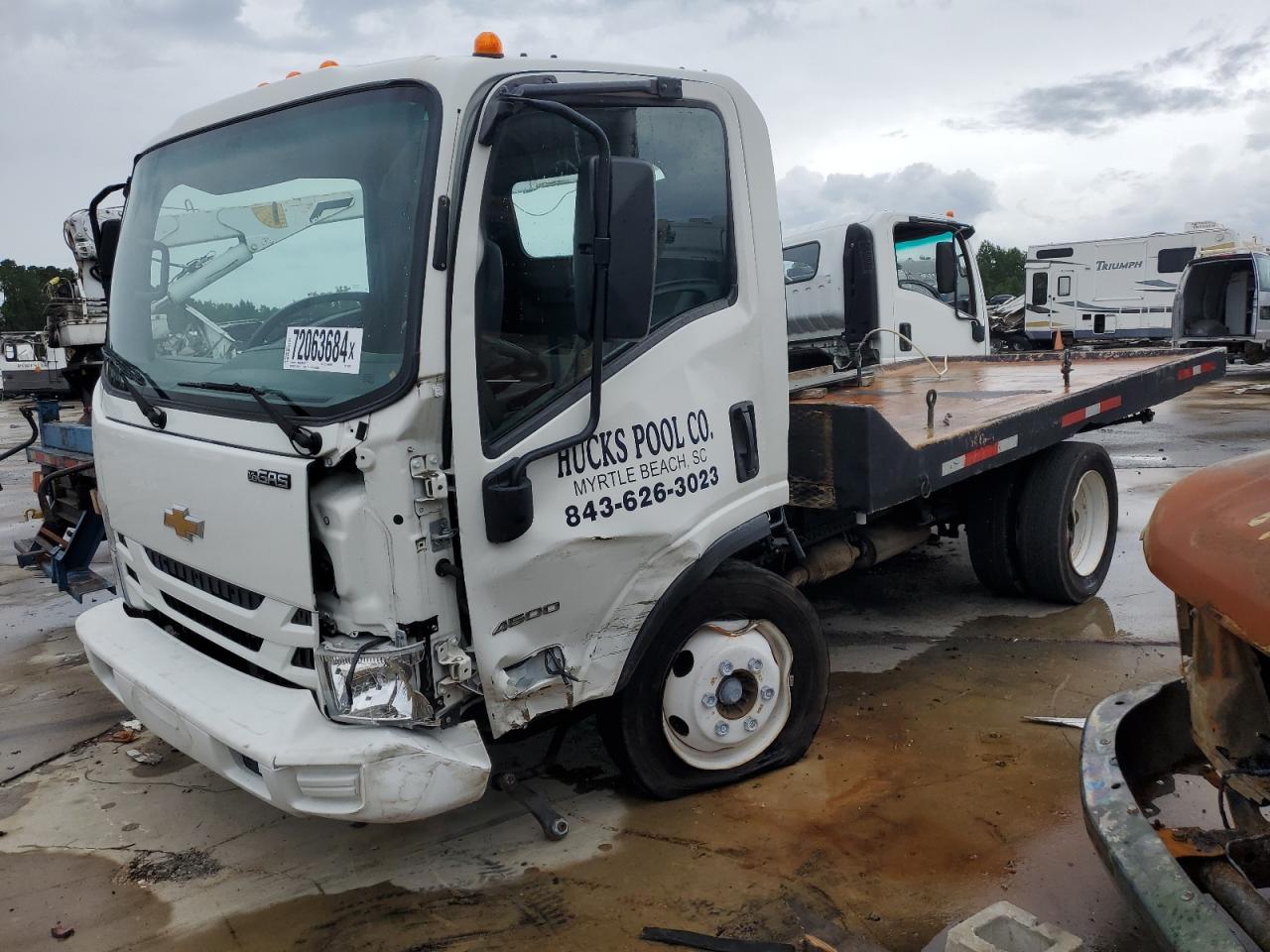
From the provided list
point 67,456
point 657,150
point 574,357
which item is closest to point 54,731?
point 67,456

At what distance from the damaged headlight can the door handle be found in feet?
4.42

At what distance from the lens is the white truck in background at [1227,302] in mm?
17484

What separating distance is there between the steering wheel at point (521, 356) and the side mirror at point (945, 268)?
5619 millimetres

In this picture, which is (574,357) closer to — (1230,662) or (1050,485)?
(1230,662)

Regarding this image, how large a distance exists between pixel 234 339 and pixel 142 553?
934 millimetres

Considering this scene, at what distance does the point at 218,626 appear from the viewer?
132 inches

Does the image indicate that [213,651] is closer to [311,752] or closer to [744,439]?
[311,752]

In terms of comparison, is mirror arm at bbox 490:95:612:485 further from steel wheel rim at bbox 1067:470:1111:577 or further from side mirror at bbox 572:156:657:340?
steel wheel rim at bbox 1067:470:1111:577

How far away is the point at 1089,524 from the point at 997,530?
77cm

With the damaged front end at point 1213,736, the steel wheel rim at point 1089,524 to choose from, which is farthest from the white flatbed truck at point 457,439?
the steel wheel rim at point 1089,524

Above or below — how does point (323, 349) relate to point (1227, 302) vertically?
above

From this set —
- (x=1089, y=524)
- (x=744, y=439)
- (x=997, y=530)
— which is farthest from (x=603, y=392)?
(x=1089, y=524)

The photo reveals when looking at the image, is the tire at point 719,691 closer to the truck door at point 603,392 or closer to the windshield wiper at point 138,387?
the truck door at point 603,392

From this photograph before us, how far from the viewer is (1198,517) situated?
2404mm
